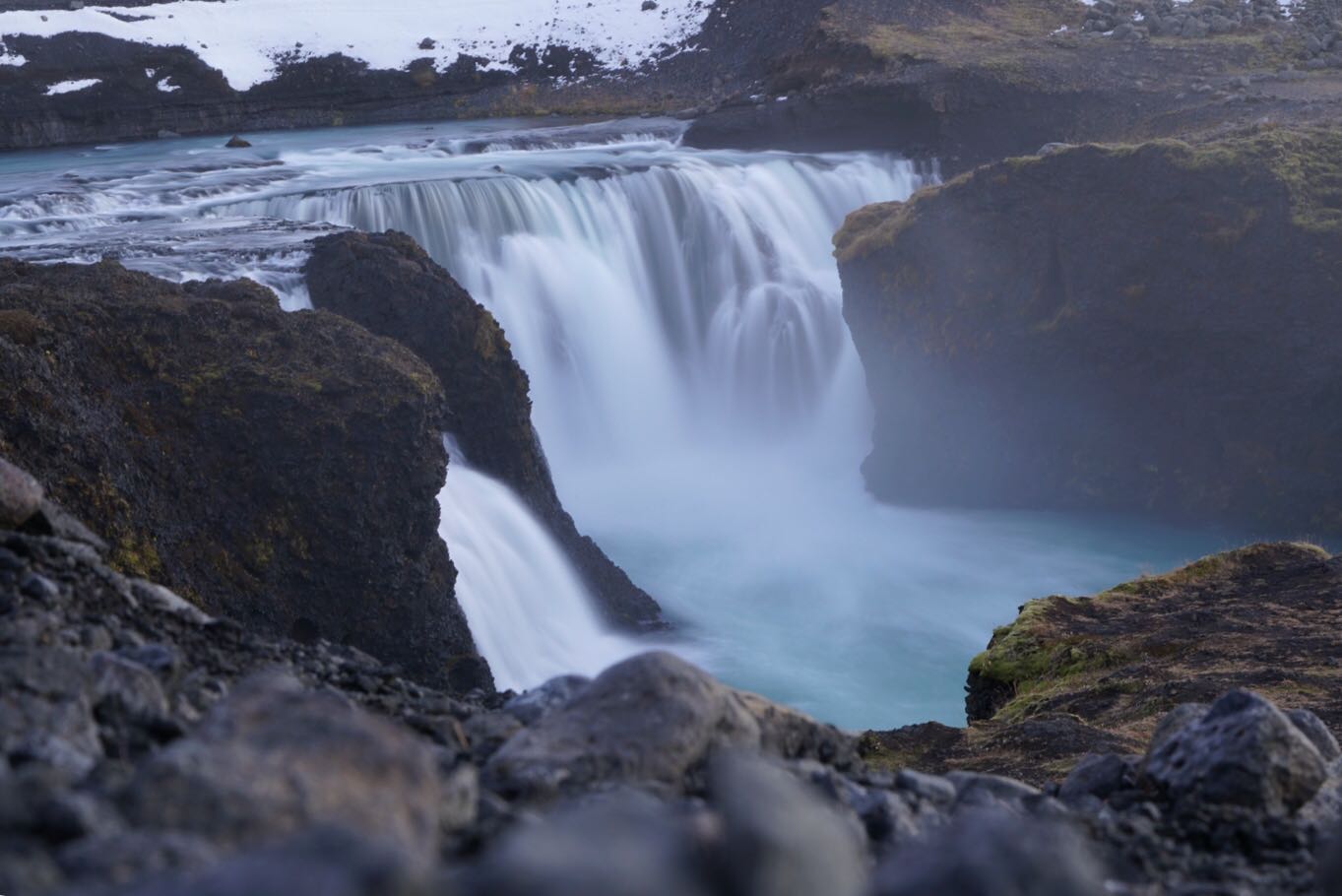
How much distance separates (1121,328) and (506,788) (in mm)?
18007

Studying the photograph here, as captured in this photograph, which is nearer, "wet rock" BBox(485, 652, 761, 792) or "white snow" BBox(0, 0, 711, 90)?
"wet rock" BBox(485, 652, 761, 792)

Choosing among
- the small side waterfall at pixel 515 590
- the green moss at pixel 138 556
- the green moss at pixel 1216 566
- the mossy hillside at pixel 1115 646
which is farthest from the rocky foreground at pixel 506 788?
the green moss at pixel 1216 566

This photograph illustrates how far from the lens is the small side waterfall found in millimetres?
12867

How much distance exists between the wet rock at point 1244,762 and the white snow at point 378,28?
46982mm

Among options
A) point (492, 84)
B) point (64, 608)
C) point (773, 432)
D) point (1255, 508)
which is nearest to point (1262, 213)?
point (1255, 508)

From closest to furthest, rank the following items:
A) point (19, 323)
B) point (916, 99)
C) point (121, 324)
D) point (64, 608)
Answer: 1. point (64, 608)
2. point (19, 323)
3. point (121, 324)
4. point (916, 99)

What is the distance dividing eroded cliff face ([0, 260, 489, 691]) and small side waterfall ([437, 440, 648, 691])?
113cm

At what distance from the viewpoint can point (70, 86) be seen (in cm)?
4291

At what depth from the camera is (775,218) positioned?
92.7 feet

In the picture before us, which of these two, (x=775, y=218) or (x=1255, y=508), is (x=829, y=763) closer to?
(x=1255, y=508)

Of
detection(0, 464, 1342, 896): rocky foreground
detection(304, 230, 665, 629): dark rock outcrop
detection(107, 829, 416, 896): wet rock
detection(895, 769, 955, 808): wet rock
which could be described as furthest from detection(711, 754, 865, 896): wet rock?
detection(304, 230, 665, 629): dark rock outcrop

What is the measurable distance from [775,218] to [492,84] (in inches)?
1023

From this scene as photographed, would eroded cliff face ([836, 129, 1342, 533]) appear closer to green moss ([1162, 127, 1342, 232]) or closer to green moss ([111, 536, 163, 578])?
green moss ([1162, 127, 1342, 232])

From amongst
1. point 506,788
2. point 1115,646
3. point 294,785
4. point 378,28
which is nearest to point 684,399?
point 1115,646
